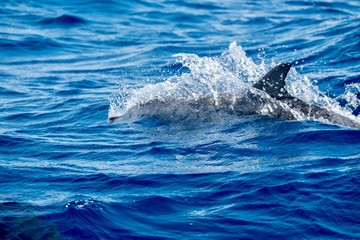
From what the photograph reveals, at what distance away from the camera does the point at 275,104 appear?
38.4 feet

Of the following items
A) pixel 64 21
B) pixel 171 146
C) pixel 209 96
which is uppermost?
pixel 64 21

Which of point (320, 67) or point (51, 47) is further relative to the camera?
point (51, 47)

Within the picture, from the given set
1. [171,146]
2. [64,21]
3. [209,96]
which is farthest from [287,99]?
[64,21]

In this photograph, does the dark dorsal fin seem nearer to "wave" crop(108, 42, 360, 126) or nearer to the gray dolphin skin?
the gray dolphin skin

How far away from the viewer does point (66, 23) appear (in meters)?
24.1

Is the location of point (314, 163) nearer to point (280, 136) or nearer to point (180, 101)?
point (280, 136)

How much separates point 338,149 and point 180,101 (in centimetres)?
323

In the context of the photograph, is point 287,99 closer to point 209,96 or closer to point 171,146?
point 209,96

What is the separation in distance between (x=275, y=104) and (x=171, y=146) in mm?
1849

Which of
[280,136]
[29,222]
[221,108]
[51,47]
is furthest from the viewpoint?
[51,47]

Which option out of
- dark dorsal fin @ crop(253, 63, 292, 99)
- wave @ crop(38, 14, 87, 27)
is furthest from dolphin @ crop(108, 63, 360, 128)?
wave @ crop(38, 14, 87, 27)

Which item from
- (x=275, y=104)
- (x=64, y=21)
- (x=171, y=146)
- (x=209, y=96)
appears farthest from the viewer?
(x=64, y=21)

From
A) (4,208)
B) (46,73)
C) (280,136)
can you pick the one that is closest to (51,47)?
(46,73)

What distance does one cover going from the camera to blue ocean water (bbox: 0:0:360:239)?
809 cm
